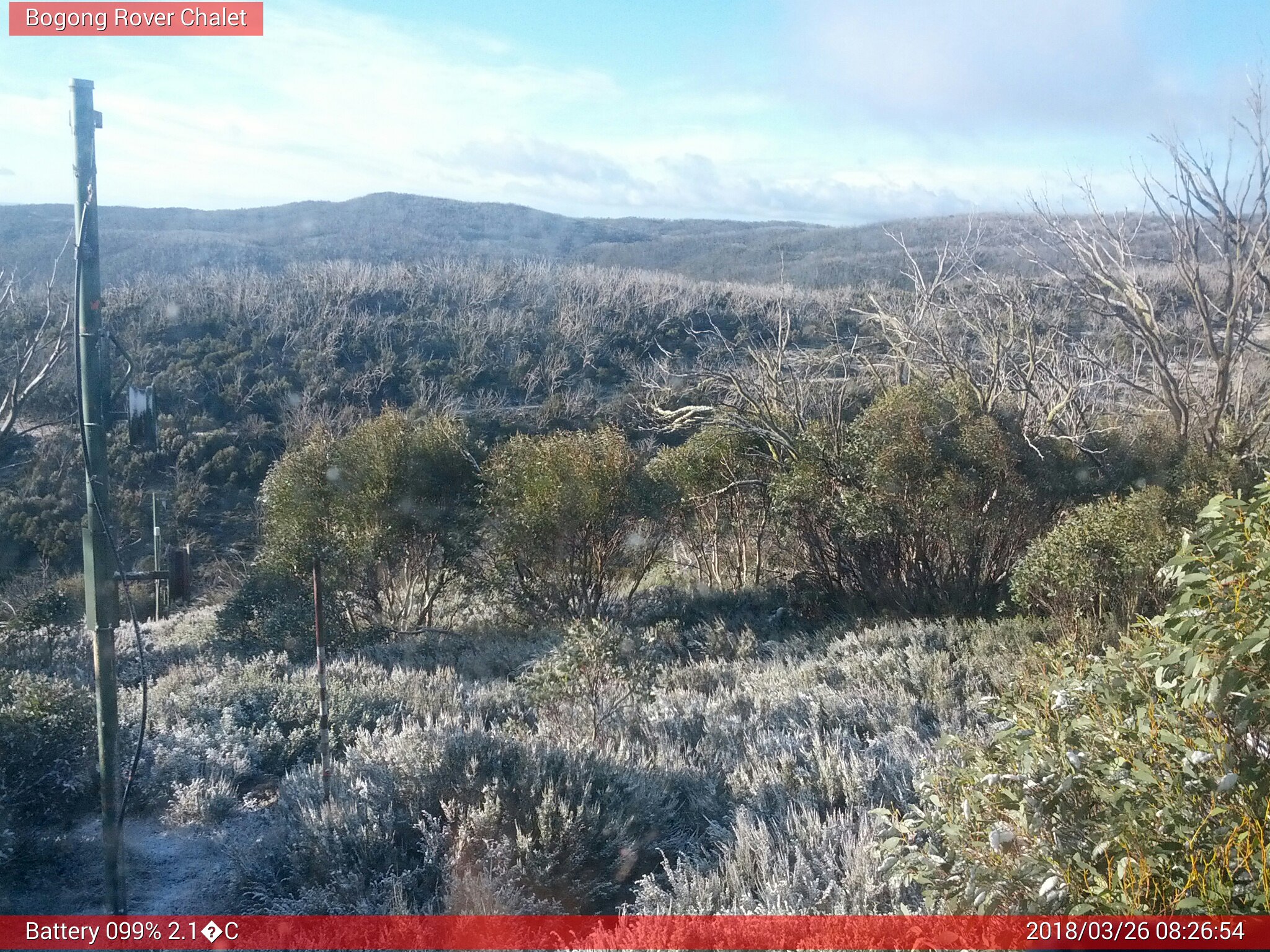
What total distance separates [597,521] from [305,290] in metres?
29.1

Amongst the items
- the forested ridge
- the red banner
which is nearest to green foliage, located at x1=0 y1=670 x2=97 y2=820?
the forested ridge

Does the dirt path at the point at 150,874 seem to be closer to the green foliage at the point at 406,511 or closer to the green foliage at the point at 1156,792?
the green foliage at the point at 1156,792

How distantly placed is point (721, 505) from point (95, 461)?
8.56m

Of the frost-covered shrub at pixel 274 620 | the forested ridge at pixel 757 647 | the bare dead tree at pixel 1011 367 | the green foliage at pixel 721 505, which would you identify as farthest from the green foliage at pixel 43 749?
the bare dead tree at pixel 1011 367

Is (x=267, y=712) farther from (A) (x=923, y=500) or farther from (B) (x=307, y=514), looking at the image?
(A) (x=923, y=500)

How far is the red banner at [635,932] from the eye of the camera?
2.37m

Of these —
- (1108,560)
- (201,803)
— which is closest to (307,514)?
(201,803)

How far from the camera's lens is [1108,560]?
711 cm

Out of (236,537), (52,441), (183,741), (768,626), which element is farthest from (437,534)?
(52,441)

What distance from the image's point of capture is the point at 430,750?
4.55 m

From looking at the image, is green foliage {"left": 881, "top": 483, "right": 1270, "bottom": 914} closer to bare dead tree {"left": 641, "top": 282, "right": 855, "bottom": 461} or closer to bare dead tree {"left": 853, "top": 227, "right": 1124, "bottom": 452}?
bare dead tree {"left": 853, "top": 227, "right": 1124, "bottom": 452}

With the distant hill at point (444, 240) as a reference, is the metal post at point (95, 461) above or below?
below

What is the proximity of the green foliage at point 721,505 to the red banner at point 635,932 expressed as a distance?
7671 millimetres

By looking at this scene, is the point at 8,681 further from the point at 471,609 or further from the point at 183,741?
the point at 471,609
